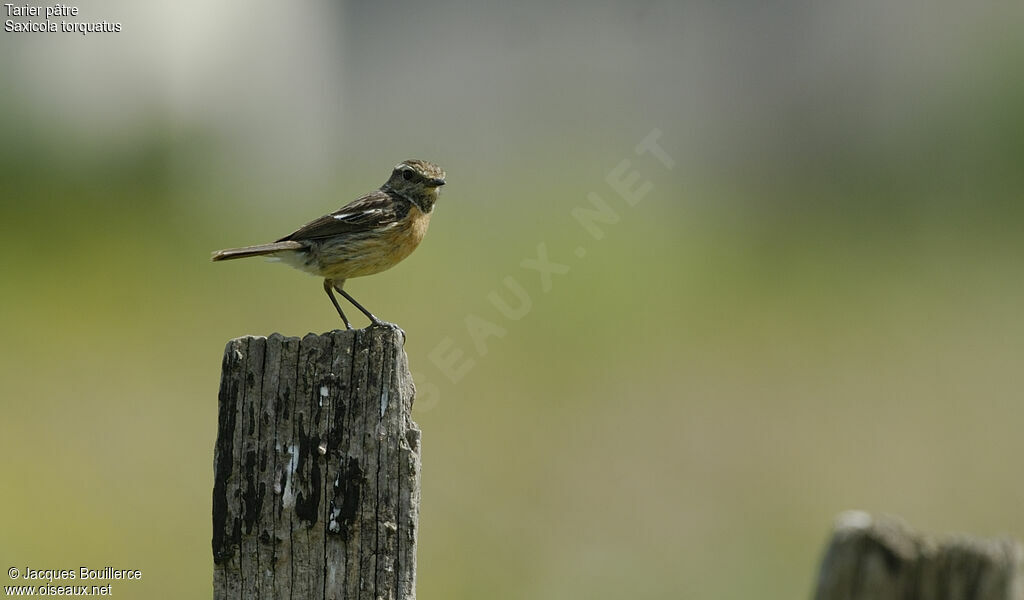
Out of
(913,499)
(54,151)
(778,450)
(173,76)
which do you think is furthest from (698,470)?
(173,76)

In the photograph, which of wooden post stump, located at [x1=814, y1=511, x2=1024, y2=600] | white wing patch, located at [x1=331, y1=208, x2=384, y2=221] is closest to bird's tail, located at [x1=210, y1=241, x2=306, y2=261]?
white wing patch, located at [x1=331, y1=208, x2=384, y2=221]

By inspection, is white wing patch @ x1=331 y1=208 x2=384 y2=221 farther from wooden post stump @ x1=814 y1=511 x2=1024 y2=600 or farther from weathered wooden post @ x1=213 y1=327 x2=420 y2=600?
wooden post stump @ x1=814 y1=511 x2=1024 y2=600

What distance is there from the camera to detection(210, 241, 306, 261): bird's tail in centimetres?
583

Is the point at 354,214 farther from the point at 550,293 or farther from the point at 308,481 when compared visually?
the point at 550,293

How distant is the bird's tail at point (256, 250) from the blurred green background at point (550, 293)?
336 cm

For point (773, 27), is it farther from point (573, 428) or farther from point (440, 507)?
point (440, 507)

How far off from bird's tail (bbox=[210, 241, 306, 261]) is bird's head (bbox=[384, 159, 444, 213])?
73cm

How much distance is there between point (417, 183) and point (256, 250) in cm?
114

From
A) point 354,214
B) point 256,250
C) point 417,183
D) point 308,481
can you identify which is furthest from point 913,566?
point 417,183

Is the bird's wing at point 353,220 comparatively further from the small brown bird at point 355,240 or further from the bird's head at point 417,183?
the bird's head at point 417,183

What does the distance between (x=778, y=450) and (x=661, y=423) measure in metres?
1.36

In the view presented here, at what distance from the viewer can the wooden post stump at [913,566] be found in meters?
2.46

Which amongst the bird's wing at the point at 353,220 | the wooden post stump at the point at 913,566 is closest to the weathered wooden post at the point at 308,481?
the wooden post stump at the point at 913,566

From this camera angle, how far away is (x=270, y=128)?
69.3 ft
